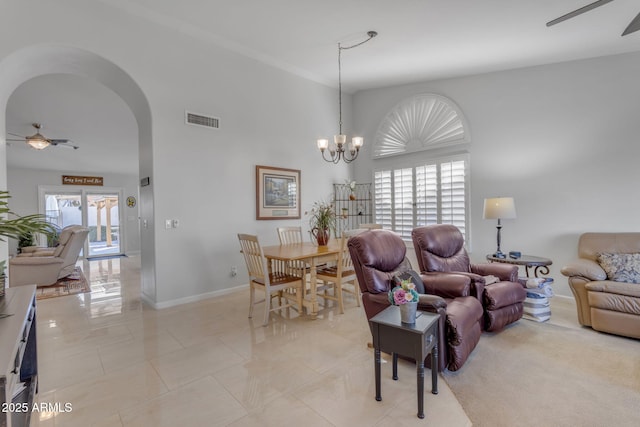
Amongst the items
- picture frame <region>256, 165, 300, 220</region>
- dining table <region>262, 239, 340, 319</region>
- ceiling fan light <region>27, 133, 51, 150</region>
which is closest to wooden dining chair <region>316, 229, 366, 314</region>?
dining table <region>262, 239, 340, 319</region>

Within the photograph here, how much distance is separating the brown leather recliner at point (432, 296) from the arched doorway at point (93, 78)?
9.64ft

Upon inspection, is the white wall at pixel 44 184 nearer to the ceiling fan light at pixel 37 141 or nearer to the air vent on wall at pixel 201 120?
the ceiling fan light at pixel 37 141

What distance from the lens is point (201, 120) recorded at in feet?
14.4

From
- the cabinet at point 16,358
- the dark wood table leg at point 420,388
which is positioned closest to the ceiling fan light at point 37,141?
the cabinet at point 16,358

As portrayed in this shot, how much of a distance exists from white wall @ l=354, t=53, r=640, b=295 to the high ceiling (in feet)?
0.97

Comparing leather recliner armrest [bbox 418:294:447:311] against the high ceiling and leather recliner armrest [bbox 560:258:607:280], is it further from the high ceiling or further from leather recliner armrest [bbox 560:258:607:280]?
the high ceiling

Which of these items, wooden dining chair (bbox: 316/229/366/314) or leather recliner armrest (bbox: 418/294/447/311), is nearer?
leather recliner armrest (bbox: 418/294/447/311)

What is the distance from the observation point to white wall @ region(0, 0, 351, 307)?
3469mm

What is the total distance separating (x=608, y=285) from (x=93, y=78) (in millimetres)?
6492

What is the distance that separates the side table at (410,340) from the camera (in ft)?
6.30

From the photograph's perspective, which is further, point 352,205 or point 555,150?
point 352,205

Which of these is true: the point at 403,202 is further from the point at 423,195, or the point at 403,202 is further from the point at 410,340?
the point at 410,340

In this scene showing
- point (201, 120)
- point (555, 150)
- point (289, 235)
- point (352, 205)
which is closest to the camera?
point (555, 150)

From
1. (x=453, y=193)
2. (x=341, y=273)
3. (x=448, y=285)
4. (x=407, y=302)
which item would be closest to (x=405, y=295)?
(x=407, y=302)
